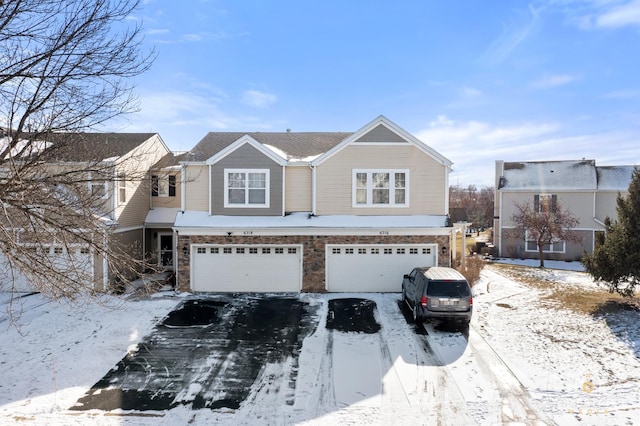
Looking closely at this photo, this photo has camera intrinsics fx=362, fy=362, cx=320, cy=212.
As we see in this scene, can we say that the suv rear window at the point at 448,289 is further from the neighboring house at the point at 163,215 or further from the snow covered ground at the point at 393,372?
the neighboring house at the point at 163,215

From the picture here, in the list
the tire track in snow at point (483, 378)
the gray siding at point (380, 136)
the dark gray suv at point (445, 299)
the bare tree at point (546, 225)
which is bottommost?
the tire track in snow at point (483, 378)

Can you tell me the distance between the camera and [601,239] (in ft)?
47.8

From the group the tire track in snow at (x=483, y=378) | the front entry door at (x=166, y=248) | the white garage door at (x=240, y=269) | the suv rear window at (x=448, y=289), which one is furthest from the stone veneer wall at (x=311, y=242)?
the tire track in snow at (x=483, y=378)

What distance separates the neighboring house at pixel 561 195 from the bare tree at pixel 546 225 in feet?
1.92

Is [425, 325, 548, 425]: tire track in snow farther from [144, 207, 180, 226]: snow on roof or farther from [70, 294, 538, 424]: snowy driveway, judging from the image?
[144, 207, 180, 226]: snow on roof

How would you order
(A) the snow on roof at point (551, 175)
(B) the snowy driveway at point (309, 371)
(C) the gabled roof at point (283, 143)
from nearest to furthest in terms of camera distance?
(B) the snowy driveway at point (309, 371), (C) the gabled roof at point (283, 143), (A) the snow on roof at point (551, 175)

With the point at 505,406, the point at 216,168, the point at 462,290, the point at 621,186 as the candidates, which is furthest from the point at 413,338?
the point at 621,186

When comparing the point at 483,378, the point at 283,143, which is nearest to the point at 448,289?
the point at 483,378

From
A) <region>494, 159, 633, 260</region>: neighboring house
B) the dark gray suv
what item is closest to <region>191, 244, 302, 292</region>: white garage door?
the dark gray suv

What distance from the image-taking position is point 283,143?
18703mm

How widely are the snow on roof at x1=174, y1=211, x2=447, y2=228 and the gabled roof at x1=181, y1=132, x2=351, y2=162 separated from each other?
8.86 ft

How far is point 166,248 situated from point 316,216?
916 cm

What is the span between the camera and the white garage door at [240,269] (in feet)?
49.5

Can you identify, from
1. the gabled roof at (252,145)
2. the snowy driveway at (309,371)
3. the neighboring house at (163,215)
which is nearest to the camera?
the snowy driveway at (309,371)
